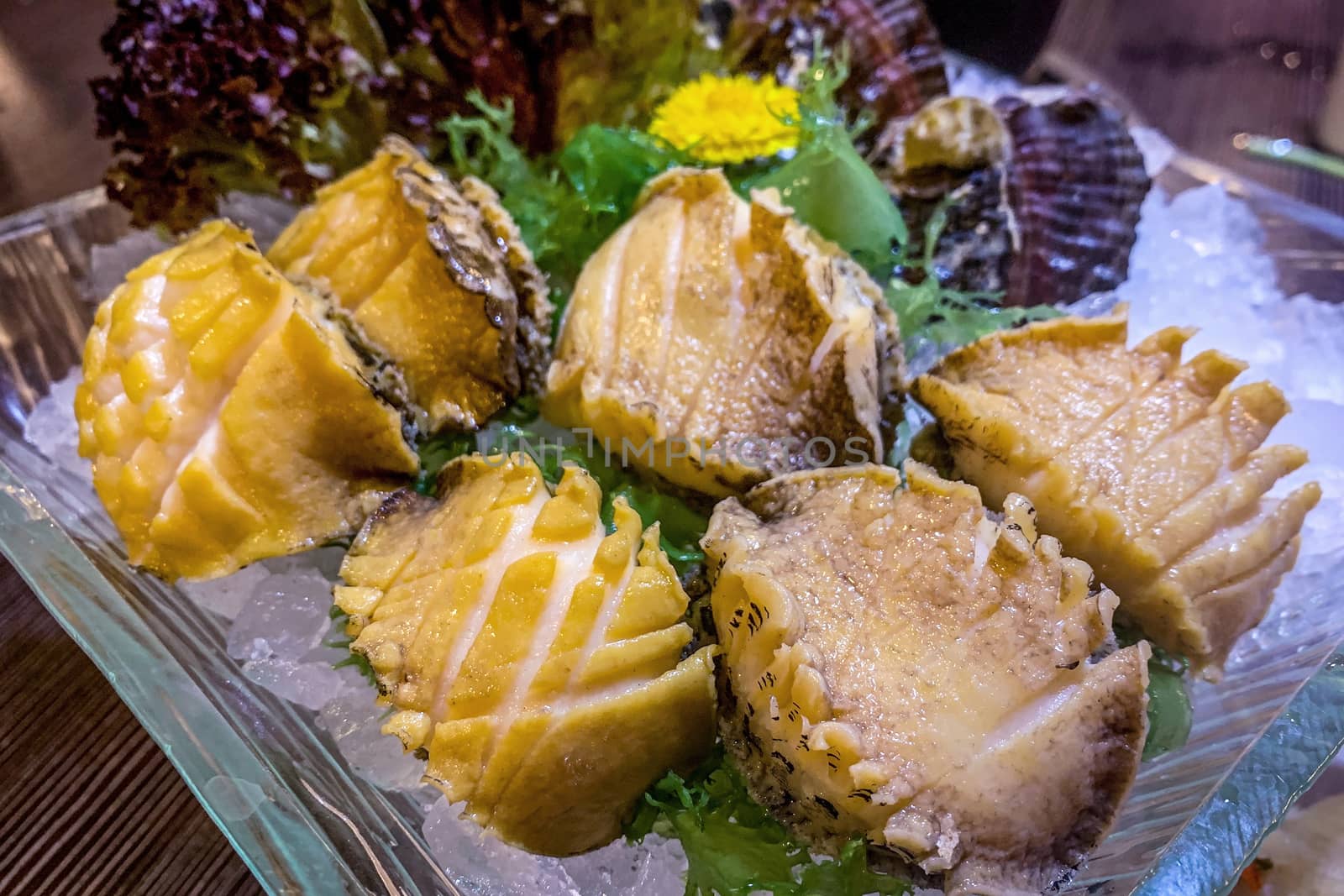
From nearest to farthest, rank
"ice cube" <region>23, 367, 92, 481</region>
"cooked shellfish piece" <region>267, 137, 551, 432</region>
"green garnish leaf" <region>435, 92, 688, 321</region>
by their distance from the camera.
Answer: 1. "cooked shellfish piece" <region>267, 137, 551, 432</region>
2. "ice cube" <region>23, 367, 92, 481</region>
3. "green garnish leaf" <region>435, 92, 688, 321</region>

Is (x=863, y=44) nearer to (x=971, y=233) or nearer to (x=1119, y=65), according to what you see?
(x=971, y=233)

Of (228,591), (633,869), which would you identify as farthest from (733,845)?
(228,591)

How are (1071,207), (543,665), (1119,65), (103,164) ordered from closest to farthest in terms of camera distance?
1. (543,665)
2. (1071,207)
3. (103,164)
4. (1119,65)

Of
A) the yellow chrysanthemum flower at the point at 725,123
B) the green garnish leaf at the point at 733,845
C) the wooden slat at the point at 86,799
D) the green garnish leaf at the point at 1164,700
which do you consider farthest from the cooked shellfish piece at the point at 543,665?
the yellow chrysanthemum flower at the point at 725,123

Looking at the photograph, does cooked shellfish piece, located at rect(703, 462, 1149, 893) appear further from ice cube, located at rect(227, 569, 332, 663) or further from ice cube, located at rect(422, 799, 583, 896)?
ice cube, located at rect(227, 569, 332, 663)

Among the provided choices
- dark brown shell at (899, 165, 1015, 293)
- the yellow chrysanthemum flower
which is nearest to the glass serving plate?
dark brown shell at (899, 165, 1015, 293)

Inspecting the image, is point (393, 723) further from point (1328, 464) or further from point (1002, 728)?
point (1328, 464)
